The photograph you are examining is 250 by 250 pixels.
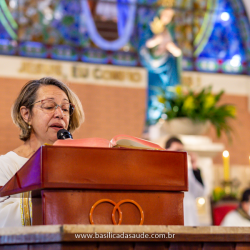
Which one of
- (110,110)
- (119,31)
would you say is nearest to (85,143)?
(110,110)

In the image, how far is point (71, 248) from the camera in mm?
884

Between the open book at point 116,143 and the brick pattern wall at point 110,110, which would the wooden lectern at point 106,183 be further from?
the brick pattern wall at point 110,110

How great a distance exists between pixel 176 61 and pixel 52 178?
740cm

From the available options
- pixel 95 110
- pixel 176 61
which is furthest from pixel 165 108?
pixel 95 110

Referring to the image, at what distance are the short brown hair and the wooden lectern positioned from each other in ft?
2.63

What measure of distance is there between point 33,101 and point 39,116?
10 cm

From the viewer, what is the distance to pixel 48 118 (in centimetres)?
174

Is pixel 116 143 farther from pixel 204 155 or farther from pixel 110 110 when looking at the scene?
pixel 110 110

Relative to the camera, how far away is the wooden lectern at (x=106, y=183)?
0.98 meters

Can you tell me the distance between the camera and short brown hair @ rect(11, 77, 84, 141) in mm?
1863

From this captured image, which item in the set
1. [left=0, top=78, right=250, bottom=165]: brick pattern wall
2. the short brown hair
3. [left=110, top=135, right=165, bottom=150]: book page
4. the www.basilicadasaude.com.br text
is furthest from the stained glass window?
the www.basilicadasaude.com.br text

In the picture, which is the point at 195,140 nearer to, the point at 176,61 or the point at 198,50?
the point at 176,61

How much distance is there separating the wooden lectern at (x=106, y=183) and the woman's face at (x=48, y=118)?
2.06ft

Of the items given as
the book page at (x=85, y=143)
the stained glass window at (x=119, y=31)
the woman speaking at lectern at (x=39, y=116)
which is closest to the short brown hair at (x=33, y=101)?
the woman speaking at lectern at (x=39, y=116)
